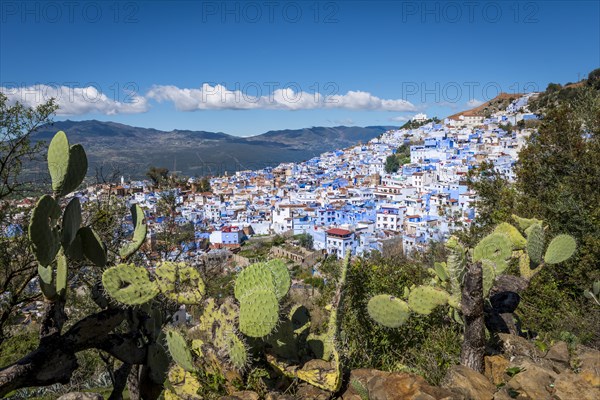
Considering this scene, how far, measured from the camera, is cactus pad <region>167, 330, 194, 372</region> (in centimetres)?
289

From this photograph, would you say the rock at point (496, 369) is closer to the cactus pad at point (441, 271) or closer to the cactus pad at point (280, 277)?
the cactus pad at point (441, 271)

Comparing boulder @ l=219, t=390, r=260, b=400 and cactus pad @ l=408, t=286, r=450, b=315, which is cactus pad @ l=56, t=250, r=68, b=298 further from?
cactus pad @ l=408, t=286, r=450, b=315

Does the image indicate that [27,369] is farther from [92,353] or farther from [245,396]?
[92,353]

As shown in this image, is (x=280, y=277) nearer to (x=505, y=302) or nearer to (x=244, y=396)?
(x=244, y=396)

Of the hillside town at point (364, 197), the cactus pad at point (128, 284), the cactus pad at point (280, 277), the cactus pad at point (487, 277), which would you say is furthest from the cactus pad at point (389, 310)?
the hillside town at point (364, 197)

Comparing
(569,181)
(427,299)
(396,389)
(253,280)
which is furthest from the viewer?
(569,181)

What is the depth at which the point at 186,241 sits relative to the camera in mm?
9773

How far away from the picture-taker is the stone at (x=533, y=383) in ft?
7.84

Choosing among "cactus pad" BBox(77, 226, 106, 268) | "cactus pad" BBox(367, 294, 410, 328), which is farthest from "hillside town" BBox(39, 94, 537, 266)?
"cactus pad" BBox(367, 294, 410, 328)

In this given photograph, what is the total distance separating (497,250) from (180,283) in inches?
99.9

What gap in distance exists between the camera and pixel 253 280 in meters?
2.90

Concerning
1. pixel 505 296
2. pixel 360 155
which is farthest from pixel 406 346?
pixel 360 155

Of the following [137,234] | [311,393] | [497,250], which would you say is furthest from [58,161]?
[497,250]

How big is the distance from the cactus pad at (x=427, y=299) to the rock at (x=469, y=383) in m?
0.74
